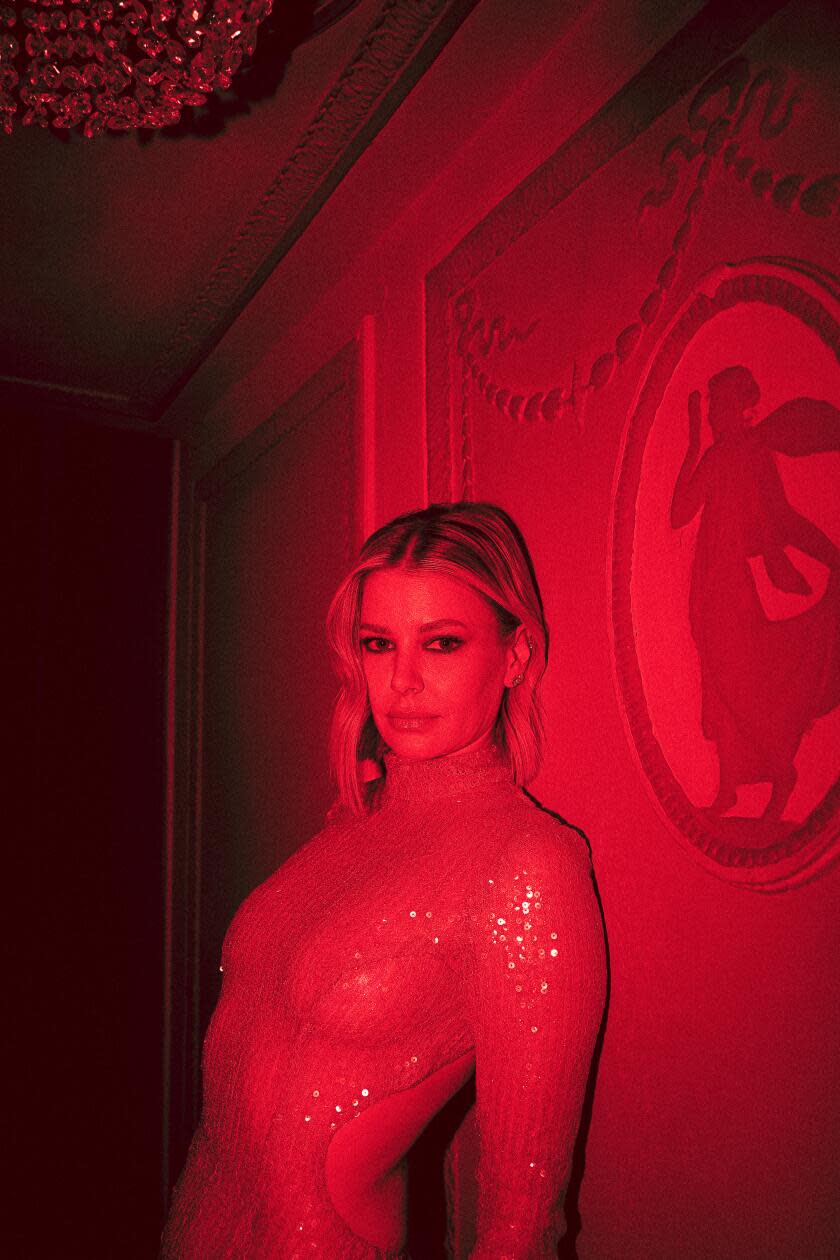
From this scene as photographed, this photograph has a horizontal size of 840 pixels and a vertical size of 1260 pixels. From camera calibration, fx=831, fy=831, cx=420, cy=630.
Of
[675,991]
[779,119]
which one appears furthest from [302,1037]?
[779,119]

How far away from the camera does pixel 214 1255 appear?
144cm

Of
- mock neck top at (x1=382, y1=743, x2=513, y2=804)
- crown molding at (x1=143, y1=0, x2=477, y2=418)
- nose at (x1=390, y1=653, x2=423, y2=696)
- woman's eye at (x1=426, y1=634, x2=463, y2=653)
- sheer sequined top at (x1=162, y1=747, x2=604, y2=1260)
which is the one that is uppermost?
crown molding at (x1=143, y1=0, x2=477, y2=418)

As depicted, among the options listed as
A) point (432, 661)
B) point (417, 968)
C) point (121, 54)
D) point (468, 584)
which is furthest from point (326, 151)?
point (417, 968)

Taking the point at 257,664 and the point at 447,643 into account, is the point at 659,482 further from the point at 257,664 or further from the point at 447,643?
the point at 257,664

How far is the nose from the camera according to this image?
1.57m

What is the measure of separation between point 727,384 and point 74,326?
309cm

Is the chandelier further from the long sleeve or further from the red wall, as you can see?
the long sleeve

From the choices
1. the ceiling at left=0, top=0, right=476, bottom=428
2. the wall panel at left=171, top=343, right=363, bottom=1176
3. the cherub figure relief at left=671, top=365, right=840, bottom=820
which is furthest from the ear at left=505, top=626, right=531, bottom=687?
the ceiling at left=0, top=0, right=476, bottom=428

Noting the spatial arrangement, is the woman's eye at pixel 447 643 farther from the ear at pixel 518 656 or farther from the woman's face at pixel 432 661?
the ear at pixel 518 656

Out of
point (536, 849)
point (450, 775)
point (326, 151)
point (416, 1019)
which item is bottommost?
point (416, 1019)

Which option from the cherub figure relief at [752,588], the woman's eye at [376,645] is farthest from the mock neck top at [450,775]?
the cherub figure relief at [752,588]

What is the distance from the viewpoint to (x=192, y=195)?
2670 mm

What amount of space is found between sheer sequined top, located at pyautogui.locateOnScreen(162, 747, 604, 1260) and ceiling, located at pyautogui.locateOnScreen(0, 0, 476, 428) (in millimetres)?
1753

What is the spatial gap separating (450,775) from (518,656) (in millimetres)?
277
